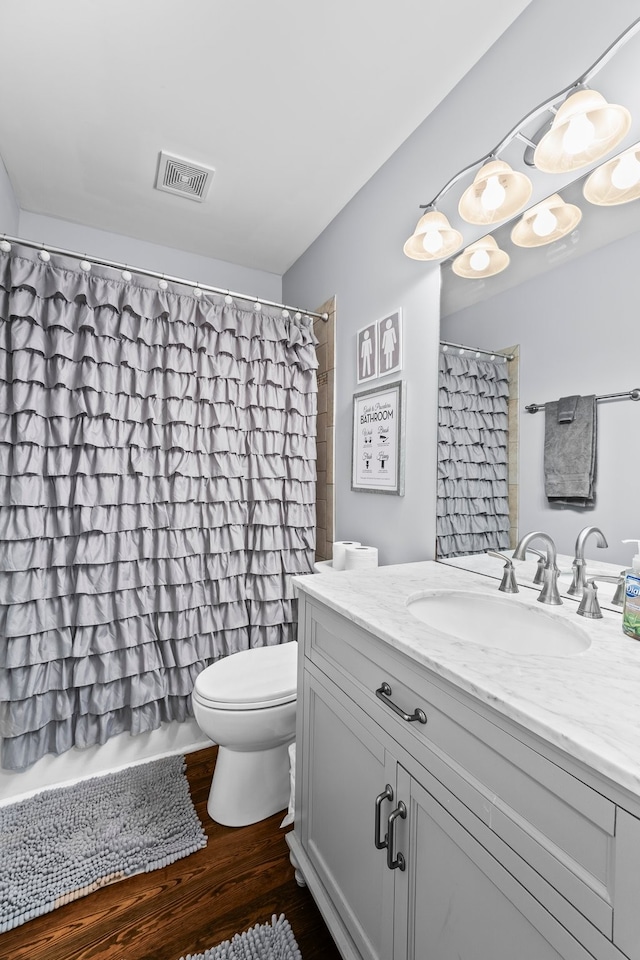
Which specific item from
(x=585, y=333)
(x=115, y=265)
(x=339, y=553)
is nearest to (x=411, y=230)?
(x=585, y=333)

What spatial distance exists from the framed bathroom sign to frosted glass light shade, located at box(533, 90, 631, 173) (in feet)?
2.65

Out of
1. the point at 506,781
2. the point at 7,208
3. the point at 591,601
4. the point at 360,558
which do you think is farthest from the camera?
the point at 7,208

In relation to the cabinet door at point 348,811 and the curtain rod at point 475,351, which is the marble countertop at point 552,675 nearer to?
the cabinet door at point 348,811

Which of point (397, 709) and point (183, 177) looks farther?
point (183, 177)

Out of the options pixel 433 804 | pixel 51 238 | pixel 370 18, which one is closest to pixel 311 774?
pixel 433 804

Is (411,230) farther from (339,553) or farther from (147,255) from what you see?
(147,255)

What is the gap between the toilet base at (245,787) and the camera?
155 cm

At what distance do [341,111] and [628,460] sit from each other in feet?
4.97

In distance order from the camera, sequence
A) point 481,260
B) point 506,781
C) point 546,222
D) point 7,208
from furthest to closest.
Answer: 1. point 7,208
2. point 481,260
3. point 546,222
4. point 506,781

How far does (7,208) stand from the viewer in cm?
186

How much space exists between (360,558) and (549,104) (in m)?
1.47

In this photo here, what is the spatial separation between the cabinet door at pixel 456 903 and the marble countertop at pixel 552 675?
0.77 ft

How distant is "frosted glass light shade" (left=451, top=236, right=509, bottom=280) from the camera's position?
1313 millimetres

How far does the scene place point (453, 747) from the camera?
0.73m
